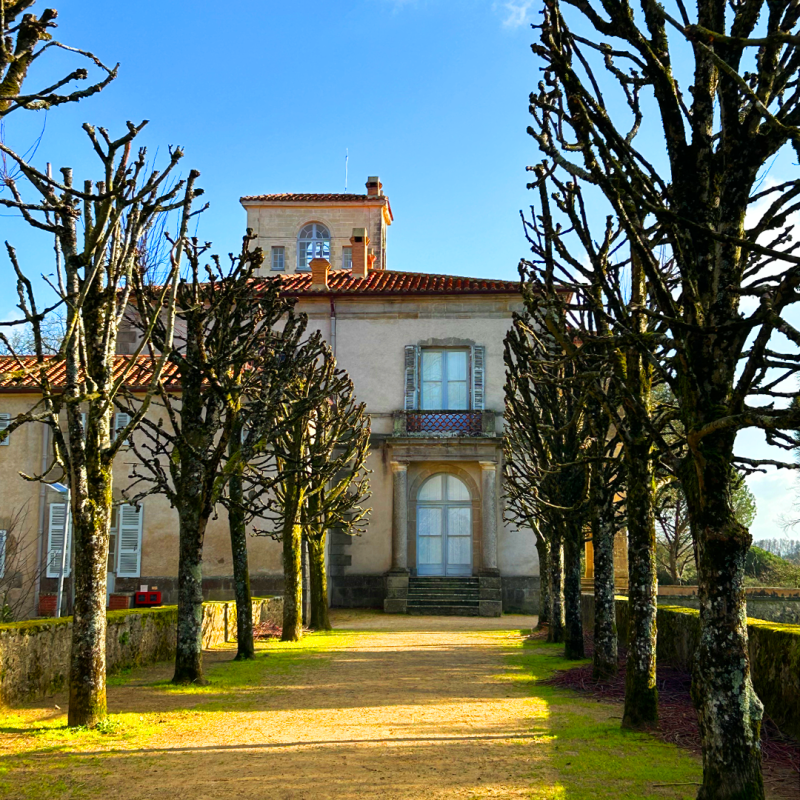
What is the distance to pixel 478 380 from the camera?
2578cm

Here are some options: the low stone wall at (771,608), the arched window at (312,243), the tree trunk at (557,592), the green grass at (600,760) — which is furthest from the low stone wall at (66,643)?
the arched window at (312,243)

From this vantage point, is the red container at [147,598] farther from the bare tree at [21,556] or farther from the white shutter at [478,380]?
the white shutter at [478,380]

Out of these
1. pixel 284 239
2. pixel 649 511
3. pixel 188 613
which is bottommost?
pixel 188 613

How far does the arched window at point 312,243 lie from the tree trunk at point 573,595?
23.7m

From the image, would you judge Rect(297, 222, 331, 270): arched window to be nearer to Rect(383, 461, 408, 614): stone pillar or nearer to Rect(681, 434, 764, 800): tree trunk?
Rect(383, 461, 408, 614): stone pillar

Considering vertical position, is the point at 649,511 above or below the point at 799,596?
above

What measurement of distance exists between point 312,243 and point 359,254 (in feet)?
23.5

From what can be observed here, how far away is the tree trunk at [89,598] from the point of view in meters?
7.07

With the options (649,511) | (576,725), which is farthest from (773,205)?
(576,725)

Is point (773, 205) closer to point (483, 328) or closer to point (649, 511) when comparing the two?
point (649, 511)

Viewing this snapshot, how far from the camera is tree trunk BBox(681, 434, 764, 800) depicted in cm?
446

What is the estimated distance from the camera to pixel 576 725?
752 cm

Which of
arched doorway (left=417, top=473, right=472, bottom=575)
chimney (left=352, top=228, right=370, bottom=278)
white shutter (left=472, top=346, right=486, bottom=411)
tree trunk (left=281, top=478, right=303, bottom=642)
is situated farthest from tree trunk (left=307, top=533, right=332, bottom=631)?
chimney (left=352, top=228, right=370, bottom=278)

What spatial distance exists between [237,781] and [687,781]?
9.45 ft
